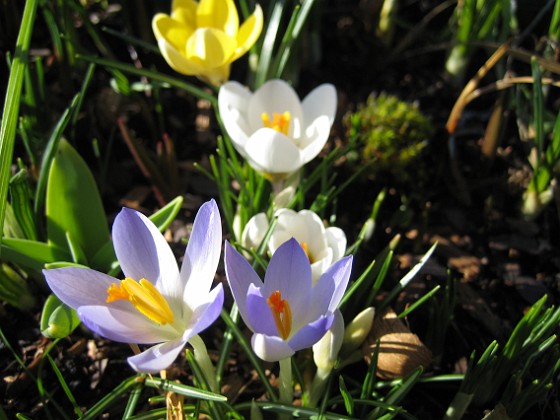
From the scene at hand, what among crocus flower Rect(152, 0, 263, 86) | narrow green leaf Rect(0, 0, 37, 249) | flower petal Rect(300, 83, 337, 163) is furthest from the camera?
crocus flower Rect(152, 0, 263, 86)

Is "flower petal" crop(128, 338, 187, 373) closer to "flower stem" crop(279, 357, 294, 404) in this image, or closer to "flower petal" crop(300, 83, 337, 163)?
"flower stem" crop(279, 357, 294, 404)

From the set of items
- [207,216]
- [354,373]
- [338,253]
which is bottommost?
[354,373]

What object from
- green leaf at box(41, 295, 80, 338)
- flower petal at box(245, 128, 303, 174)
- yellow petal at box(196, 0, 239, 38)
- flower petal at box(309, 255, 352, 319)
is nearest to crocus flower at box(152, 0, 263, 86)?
yellow petal at box(196, 0, 239, 38)

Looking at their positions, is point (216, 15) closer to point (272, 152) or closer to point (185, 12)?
point (185, 12)

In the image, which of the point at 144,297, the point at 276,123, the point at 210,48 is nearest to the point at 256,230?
the point at 276,123

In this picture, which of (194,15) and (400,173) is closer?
(194,15)

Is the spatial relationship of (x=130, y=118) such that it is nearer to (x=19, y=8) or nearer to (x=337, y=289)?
(x=19, y=8)

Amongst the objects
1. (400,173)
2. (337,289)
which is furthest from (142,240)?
(400,173)
